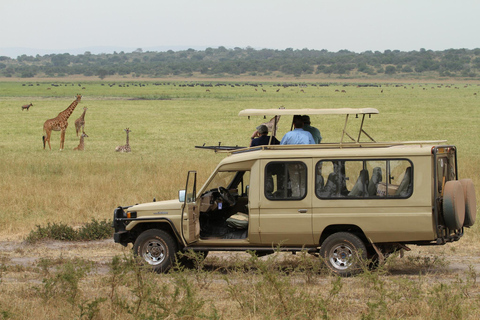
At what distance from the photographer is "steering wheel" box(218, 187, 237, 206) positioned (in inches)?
364

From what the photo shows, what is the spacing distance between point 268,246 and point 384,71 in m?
170

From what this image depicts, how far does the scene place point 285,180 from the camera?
28.1 ft

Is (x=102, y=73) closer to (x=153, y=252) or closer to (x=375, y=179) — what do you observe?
(x=153, y=252)

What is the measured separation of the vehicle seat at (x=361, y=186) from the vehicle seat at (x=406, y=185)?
37 cm

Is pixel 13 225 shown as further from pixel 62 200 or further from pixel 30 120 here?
pixel 30 120

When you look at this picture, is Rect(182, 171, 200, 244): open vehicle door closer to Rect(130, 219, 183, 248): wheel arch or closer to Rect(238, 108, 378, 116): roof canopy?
Rect(130, 219, 183, 248): wheel arch

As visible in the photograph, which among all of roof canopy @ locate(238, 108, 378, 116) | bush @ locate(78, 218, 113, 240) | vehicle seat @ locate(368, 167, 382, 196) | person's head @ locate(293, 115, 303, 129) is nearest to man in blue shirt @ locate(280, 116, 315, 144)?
person's head @ locate(293, 115, 303, 129)

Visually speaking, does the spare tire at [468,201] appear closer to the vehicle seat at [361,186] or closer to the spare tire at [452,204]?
the spare tire at [452,204]

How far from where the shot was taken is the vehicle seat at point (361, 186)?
835cm

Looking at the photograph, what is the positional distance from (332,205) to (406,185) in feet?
2.84

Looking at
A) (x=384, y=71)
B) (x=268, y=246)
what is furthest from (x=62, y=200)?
(x=384, y=71)

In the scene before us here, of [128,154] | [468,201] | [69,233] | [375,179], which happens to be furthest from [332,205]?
[128,154]

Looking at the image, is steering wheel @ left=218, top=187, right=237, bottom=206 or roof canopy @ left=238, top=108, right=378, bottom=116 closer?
roof canopy @ left=238, top=108, right=378, bottom=116

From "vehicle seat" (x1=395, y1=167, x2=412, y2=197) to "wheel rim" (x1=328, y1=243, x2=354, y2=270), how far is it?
34.2 inches
